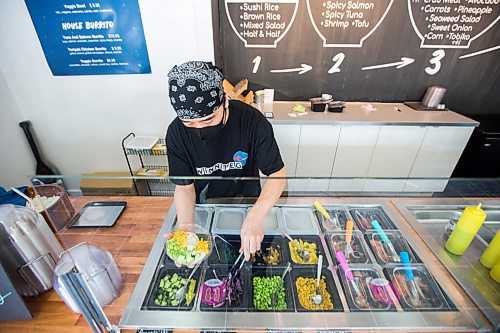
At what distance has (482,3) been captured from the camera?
8.46 feet

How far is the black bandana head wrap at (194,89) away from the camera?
1.02 m

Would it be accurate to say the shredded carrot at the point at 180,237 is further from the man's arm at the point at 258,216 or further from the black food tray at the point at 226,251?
the man's arm at the point at 258,216

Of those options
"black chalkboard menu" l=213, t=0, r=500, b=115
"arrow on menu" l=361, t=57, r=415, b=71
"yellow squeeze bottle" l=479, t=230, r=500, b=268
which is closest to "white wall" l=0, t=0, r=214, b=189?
"black chalkboard menu" l=213, t=0, r=500, b=115

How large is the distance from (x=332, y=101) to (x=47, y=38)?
321 cm

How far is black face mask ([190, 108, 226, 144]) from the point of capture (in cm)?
126

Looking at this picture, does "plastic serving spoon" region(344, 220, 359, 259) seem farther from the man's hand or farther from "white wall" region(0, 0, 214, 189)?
"white wall" region(0, 0, 214, 189)

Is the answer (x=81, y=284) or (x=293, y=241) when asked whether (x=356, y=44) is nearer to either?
(x=293, y=241)

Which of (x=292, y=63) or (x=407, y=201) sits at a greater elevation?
(x=292, y=63)

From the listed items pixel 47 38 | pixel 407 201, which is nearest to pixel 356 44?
pixel 407 201

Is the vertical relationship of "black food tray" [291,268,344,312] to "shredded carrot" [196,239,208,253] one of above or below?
below

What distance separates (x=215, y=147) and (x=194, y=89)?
0.42 metres

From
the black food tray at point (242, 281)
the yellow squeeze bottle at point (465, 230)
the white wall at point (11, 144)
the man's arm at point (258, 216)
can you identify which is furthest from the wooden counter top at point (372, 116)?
the white wall at point (11, 144)

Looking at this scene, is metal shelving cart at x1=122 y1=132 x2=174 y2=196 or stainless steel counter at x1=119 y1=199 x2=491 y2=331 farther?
metal shelving cart at x1=122 y1=132 x2=174 y2=196

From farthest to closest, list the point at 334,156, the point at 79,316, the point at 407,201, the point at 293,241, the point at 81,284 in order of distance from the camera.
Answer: the point at 334,156 < the point at 407,201 < the point at 293,241 < the point at 79,316 < the point at 81,284
